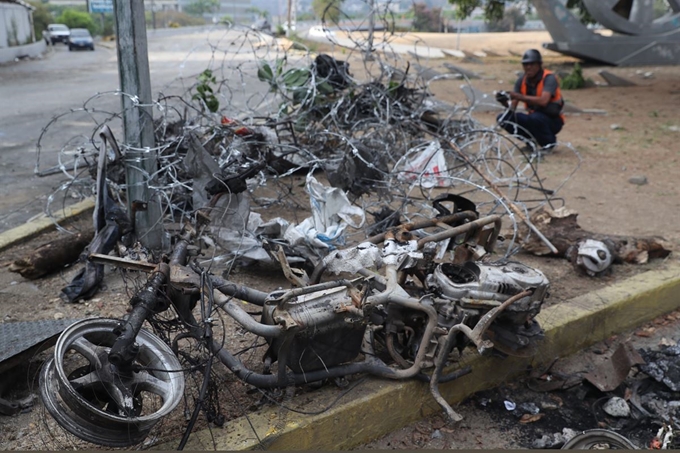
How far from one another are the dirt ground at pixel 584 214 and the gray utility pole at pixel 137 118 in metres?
0.44

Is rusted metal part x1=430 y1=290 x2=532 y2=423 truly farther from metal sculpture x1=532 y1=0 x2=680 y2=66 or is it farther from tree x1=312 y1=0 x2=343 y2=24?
metal sculpture x1=532 y1=0 x2=680 y2=66

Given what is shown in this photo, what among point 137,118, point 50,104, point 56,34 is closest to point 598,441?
point 137,118

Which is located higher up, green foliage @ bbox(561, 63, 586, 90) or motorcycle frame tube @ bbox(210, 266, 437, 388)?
motorcycle frame tube @ bbox(210, 266, 437, 388)

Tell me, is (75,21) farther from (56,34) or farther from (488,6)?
(488,6)

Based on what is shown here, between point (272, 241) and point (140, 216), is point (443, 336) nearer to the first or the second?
point (272, 241)

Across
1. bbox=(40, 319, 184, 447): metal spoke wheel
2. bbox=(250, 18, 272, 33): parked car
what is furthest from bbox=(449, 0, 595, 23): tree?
bbox=(40, 319, 184, 447): metal spoke wheel

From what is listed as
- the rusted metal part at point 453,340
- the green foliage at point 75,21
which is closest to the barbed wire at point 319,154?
the rusted metal part at point 453,340

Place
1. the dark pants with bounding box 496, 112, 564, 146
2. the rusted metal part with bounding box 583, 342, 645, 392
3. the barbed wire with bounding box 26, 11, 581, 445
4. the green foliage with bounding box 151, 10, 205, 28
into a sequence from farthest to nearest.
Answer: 1. the green foliage with bounding box 151, 10, 205, 28
2. the dark pants with bounding box 496, 112, 564, 146
3. the barbed wire with bounding box 26, 11, 581, 445
4. the rusted metal part with bounding box 583, 342, 645, 392

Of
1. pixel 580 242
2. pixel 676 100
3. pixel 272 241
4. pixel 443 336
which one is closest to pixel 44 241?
pixel 272 241

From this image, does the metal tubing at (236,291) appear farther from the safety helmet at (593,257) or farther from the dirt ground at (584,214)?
the safety helmet at (593,257)

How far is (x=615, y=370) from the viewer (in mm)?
3598

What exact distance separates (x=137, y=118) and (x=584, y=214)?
401cm

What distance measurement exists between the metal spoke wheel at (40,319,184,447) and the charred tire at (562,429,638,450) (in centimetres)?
173

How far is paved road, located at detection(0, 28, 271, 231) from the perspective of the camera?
677cm
